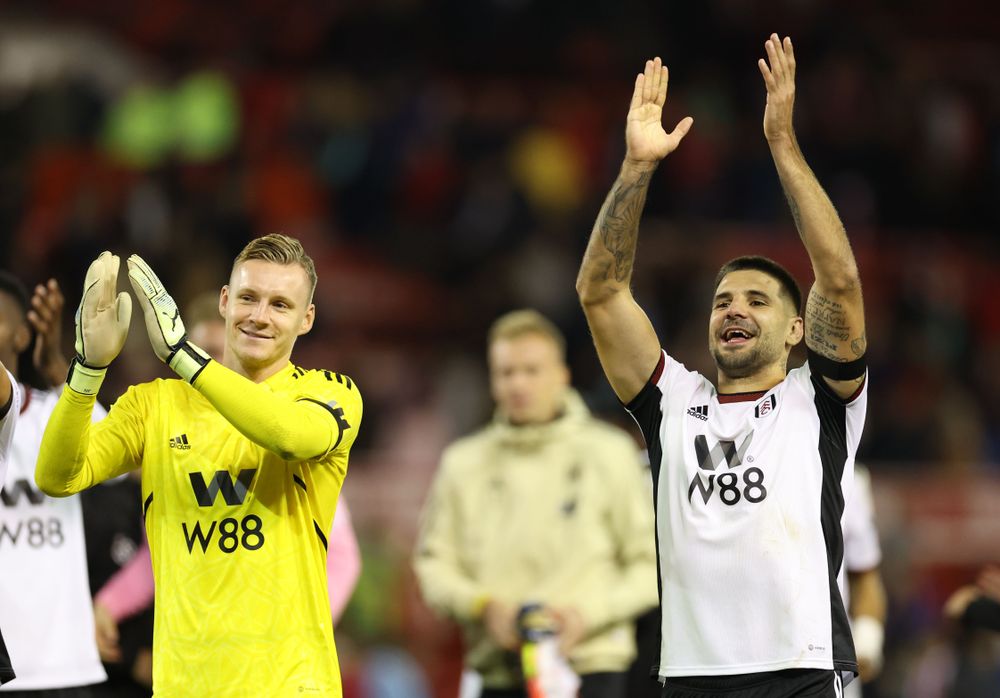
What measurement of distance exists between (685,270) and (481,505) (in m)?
6.93

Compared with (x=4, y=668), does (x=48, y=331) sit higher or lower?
higher

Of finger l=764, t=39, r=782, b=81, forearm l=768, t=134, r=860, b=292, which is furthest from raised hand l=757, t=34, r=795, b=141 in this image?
forearm l=768, t=134, r=860, b=292

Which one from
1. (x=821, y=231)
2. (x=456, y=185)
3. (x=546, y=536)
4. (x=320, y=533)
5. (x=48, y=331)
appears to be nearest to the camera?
(x=320, y=533)

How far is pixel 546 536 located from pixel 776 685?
8.09ft

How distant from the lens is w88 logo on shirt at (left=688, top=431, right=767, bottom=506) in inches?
202

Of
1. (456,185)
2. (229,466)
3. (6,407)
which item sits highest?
(456,185)

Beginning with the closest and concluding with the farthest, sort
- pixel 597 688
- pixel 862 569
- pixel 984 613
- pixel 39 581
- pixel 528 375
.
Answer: pixel 39 581, pixel 984 613, pixel 597 688, pixel 528 375, pixel 862 569

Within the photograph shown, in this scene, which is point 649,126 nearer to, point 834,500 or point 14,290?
point 834,500

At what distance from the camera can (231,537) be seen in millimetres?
4754

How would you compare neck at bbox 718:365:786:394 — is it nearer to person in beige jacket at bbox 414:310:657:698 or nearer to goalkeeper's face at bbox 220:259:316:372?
goalkeeper's face at bbox 220:259:316:372

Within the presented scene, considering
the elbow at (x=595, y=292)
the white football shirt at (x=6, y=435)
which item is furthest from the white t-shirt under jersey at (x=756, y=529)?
the white football shirt at (x=6, y=435)

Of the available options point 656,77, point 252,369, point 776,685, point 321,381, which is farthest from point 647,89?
point 776,685

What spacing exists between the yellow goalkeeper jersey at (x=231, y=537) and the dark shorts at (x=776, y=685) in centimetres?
122

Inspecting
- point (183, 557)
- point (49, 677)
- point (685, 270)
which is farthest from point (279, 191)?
point (183, 557)
